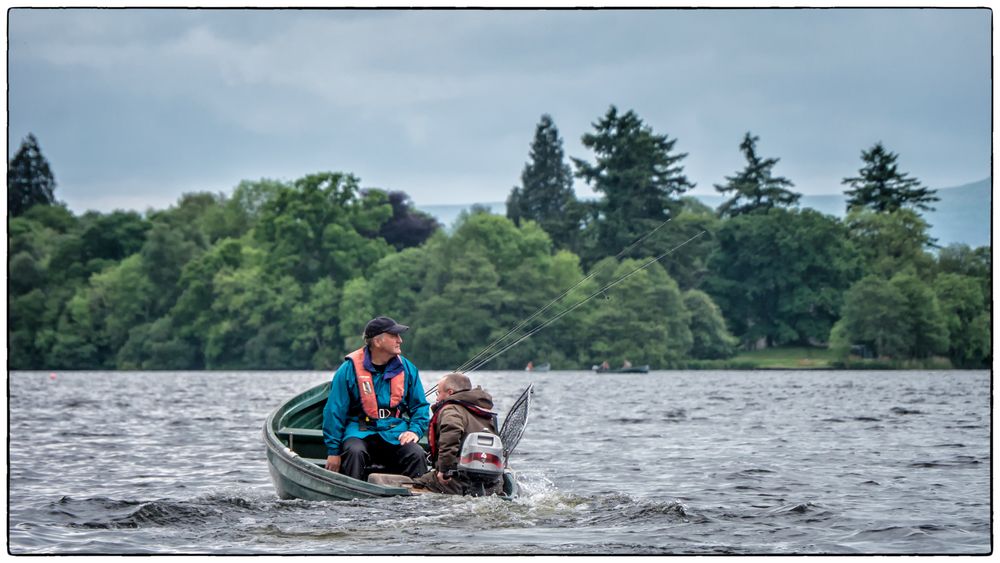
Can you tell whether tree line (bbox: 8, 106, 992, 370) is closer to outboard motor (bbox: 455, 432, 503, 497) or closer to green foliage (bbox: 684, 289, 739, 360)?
green foliage (bbox: 684, 289, 739, 360)

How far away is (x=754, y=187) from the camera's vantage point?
102 meters

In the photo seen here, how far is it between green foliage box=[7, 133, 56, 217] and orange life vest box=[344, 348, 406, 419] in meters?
101

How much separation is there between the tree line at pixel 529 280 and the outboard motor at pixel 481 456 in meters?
72.3

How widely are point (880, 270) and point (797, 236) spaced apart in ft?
19.4

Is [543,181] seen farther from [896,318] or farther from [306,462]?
[306,462]

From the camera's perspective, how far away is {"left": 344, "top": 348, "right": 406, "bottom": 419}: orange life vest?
13484 millimetres

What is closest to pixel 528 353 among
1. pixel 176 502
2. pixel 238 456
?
pixel 238 456

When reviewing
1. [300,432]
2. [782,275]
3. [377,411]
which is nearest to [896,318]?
[782,275]

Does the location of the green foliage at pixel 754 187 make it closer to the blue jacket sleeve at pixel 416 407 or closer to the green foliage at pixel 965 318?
the green foliage at pixel 965 318

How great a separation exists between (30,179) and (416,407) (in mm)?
104115

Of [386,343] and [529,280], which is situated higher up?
[529,280]

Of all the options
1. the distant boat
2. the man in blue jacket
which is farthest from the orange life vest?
the distant boat

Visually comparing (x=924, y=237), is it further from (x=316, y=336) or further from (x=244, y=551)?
(x=244, y=551)

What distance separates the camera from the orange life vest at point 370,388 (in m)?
13.5
